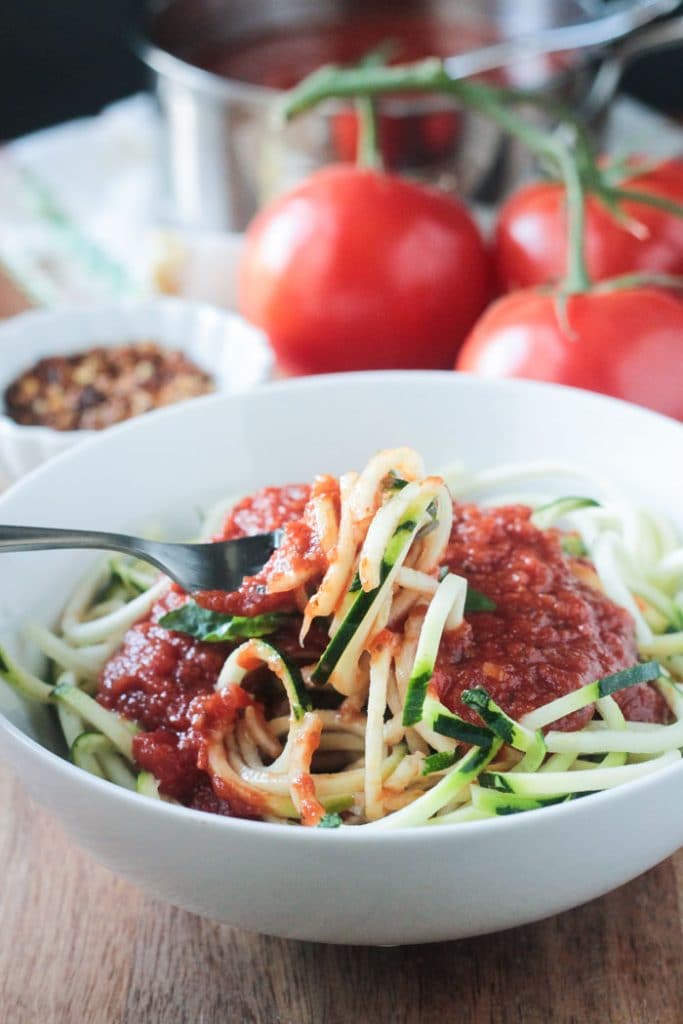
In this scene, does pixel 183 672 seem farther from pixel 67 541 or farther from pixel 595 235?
pixel 595 235

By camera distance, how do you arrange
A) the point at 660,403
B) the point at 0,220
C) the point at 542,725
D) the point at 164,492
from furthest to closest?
the point at 0,220
the point at 660,403
the point at 164,492
the point at 542,725

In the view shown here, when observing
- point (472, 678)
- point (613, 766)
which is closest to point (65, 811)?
point (472, 678)

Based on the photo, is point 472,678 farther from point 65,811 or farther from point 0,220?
point 0,220

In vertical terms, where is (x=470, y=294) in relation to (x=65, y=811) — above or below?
below

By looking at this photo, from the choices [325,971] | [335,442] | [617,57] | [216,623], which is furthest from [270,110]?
[325,971]

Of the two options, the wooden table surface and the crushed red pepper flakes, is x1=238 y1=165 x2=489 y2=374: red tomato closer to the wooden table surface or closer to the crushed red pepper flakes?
the crushed red pepper flakes

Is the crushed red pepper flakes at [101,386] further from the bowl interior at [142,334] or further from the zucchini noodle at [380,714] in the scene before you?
the zucchini noodle at [380,714]

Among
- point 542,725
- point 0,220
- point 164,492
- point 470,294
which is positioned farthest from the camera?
point 0,220
